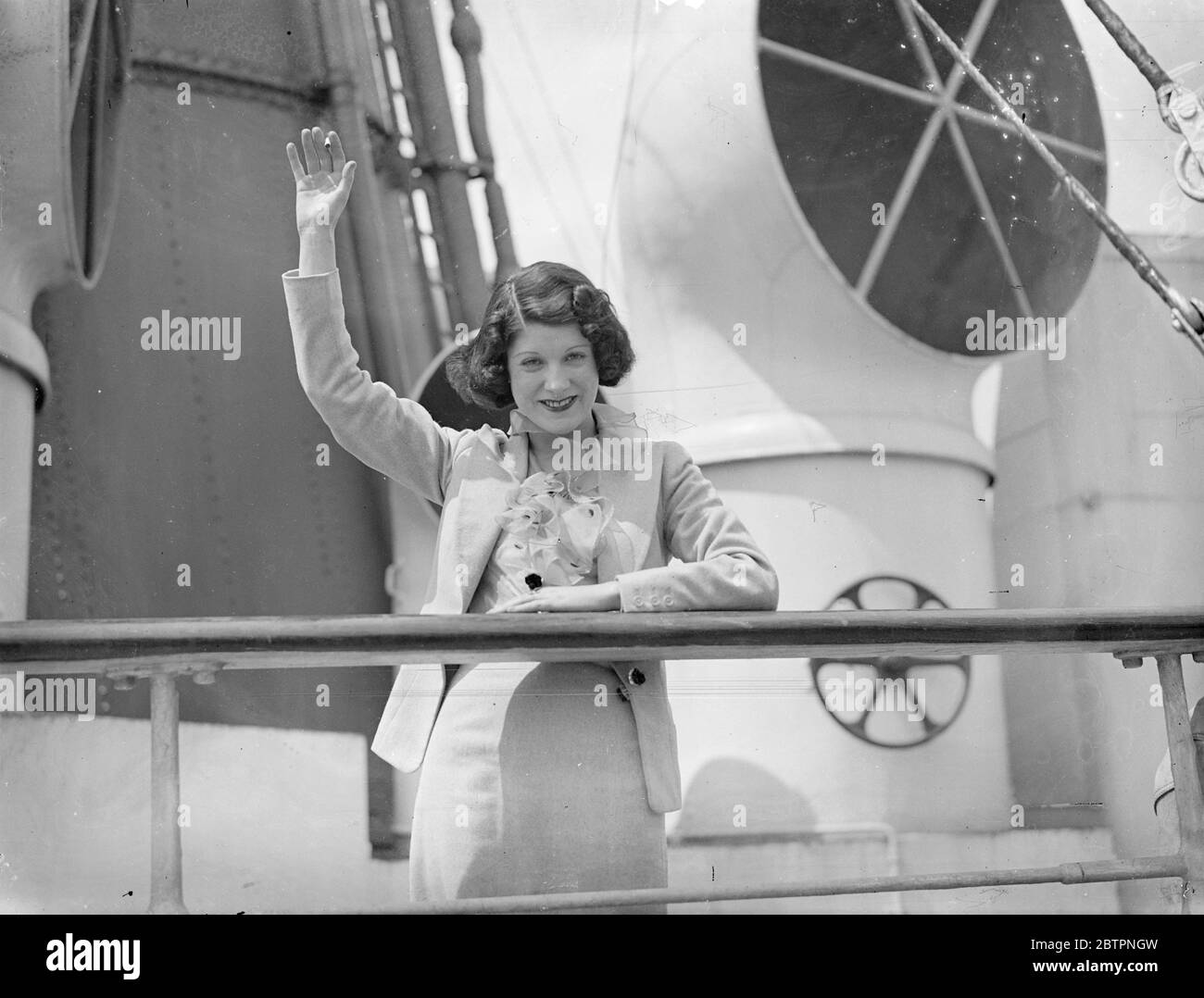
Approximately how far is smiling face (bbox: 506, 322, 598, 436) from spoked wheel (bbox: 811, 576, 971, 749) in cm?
69

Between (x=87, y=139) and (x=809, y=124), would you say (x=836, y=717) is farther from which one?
(x=87, y=139)

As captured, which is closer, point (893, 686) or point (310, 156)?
point (310, 156)

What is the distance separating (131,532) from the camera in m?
2.98

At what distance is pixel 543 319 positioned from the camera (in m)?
2.65

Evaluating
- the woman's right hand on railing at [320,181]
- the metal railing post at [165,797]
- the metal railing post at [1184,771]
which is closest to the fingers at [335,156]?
the woman's right hand on railing at [320,181]

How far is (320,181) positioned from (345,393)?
0.36 metres

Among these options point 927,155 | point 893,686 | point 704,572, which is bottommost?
point 893,686

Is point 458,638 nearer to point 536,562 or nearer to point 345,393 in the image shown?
point 536,562

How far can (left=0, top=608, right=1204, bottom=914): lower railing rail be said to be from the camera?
7.76 feet

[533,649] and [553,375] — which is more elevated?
[553,375]

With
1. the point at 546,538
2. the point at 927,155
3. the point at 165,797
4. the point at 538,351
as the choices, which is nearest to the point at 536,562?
the point at 546,538

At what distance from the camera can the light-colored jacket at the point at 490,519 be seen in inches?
97.6

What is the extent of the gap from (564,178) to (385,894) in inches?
54.0

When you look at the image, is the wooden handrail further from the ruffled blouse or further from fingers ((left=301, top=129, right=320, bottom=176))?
fingers ((left=301, top=129, right=320, bottom=176))
